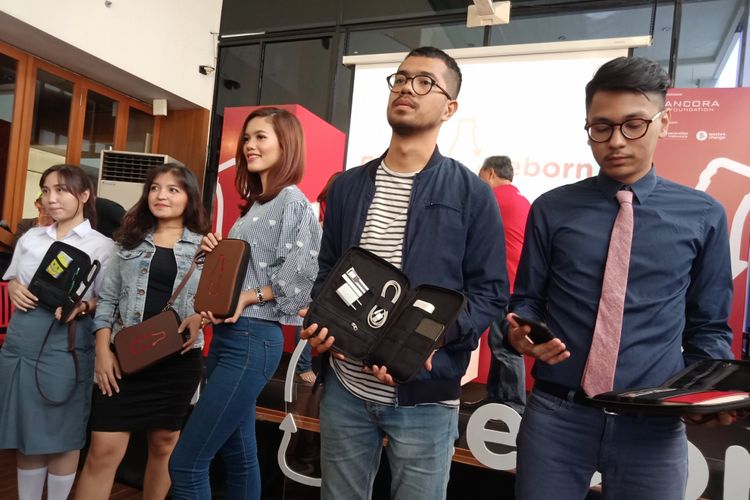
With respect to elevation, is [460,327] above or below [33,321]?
above

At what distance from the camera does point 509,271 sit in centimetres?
336

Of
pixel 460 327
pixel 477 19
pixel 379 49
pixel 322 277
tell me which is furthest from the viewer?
pixel 379 49

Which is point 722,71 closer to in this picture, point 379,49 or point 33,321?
point 379,49

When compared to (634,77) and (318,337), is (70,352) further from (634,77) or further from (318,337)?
(634,77)

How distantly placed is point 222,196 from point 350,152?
124 cm

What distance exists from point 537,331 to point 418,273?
1.00ft

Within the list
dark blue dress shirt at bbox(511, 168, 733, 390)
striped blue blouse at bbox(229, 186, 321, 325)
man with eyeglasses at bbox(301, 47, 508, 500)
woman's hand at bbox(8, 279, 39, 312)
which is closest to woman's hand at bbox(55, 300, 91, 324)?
woman's hand at bbox(8, 279, 39, 312)

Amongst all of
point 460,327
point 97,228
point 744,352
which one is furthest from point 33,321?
point 744,352

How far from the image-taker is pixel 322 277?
4.57 ft

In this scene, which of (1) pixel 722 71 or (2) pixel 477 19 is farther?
(2) pixel 477 19

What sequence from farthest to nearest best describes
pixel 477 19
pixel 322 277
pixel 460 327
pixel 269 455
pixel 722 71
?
pixel 477 19
pixel 722 71
pixel 269 455
pixel 322 277
pixel 460 327

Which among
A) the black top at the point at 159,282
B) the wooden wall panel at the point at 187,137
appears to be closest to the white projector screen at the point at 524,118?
the wooden wall panel at the point at 187,137

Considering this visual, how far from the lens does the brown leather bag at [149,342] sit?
1.84 metres

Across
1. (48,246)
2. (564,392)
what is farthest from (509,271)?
(48,246)
